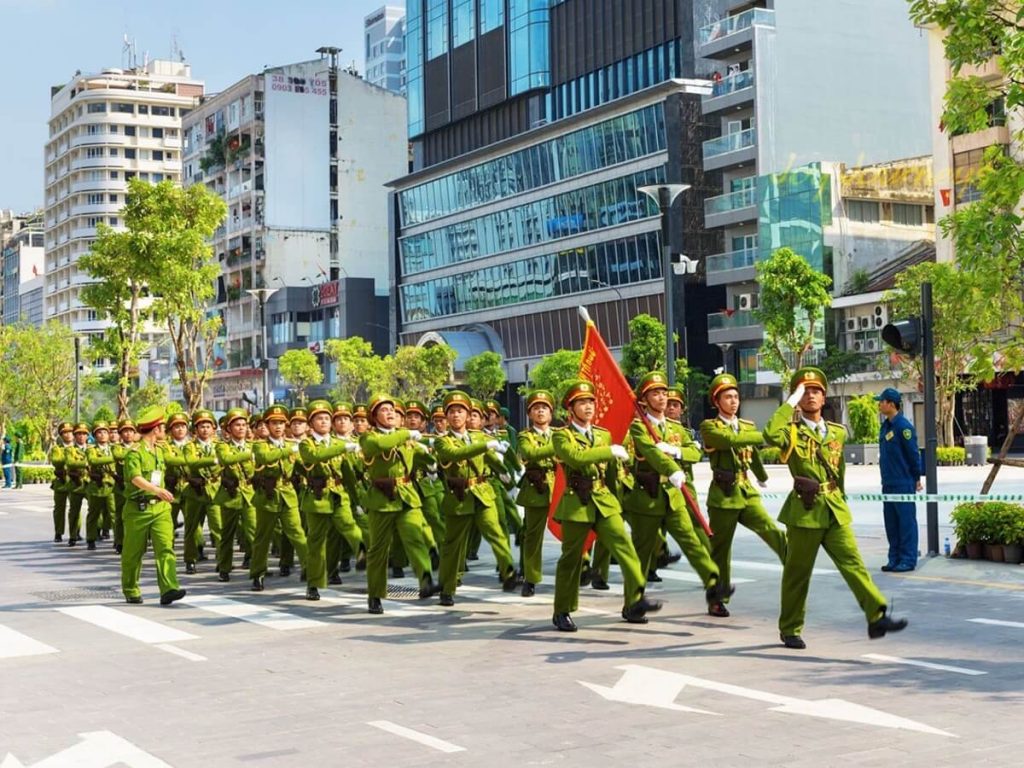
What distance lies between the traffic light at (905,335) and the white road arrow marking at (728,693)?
24.2 feet

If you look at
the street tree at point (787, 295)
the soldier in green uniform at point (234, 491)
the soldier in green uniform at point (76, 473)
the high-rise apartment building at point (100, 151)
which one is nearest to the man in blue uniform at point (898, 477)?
the soldier in green uniform at point (234, 491)

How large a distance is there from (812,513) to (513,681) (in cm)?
251

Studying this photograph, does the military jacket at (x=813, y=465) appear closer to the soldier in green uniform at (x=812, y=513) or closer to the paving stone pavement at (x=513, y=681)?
the soldier in green uniform at (x=812, y=513)

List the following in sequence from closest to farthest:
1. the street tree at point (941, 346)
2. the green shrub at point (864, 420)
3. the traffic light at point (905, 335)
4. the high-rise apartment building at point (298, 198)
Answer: the traffic light at point (905, 335) → the street tree at point (941, 346) → the green shrub at point (864, 420) → the high-rise apartment building at point (298, 198)

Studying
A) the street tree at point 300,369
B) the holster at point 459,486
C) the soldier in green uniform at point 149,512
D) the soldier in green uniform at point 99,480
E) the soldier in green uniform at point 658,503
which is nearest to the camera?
the soldier in green uniform at point 658,503

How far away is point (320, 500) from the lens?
14.5m

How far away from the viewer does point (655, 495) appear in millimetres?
12250

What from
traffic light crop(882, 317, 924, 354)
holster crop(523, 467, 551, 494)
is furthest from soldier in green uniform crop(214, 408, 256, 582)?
traffic light crop(882, 317, 924, 354)

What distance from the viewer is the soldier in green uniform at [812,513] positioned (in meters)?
10.3

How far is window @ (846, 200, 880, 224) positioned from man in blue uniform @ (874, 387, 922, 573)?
48.0m

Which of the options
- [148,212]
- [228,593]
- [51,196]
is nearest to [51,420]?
[148,212]

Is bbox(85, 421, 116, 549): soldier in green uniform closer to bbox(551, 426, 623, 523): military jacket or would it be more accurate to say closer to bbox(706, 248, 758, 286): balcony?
bbox(551, 426, 623, 523): military jacket

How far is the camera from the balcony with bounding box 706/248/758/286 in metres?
63.7

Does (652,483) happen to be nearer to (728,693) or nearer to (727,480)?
(727,480)
